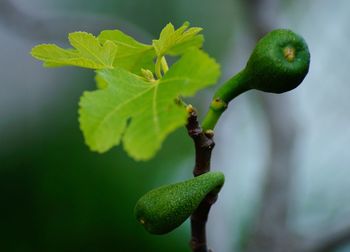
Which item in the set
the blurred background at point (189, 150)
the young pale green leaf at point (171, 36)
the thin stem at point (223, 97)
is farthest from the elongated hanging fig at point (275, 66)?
the blurred background at point (189, 150)

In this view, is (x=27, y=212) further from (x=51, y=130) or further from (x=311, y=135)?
(x=311, y=135)

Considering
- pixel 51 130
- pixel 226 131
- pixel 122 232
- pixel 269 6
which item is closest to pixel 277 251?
pixel 226 131

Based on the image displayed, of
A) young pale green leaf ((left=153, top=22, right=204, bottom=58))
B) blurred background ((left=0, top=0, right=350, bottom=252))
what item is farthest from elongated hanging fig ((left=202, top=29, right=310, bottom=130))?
blurred background ((left=0, top=0, right=350, bottom=252))

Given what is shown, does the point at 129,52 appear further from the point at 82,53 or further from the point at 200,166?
the point at 200,166

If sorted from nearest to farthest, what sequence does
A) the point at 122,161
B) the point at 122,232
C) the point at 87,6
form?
the point at 122,232 < the point at 122,161 < the point at 87,6

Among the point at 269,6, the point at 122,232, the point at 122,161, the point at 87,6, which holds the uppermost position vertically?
the point at 87,6

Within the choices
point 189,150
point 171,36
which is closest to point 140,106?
point 171,36

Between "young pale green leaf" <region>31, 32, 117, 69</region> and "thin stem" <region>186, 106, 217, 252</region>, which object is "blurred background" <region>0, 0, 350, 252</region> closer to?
"thin stem" <region>186, 106, 217, 252</region>

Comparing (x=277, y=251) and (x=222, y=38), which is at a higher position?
(x=222, y=38)

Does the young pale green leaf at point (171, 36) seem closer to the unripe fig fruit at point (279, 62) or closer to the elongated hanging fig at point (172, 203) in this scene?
the unripe fig fruit at point (279, 62)
